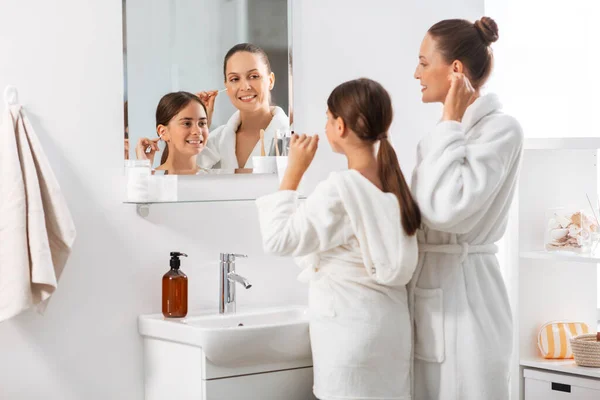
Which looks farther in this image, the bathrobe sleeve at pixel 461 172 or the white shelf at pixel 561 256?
the white shelf at pixel 561 256

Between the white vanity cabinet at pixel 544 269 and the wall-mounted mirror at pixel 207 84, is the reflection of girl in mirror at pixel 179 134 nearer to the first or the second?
the wall-mounted mirror at pixel 207 84

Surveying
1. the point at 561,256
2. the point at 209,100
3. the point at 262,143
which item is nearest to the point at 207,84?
the point at 209,100

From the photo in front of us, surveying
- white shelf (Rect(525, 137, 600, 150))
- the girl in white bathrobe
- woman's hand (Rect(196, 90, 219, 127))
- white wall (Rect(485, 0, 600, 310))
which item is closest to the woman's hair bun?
the girl in white bathrobe

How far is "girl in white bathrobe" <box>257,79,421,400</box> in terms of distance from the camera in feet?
6.52

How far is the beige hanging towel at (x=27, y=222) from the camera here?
2080 millimetres

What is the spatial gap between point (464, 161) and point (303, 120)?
809 mm

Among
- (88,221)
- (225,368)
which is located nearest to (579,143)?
(225,368)

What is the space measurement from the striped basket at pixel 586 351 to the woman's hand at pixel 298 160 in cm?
122

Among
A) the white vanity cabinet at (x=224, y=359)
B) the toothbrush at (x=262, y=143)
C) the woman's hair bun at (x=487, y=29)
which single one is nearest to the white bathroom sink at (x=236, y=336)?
the white vanity cabinet at (x=224, y=359)

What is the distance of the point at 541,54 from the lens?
10.9 feet

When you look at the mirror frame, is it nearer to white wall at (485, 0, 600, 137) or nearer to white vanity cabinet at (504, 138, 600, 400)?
white vanity cabinet at (504, 138, 600, 400)

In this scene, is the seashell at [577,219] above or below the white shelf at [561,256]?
above

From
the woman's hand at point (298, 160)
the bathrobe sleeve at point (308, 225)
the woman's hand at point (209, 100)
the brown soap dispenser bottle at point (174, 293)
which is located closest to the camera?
the bathrobe sleeve at point (308, 225)

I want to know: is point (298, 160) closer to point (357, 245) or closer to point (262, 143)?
point (357, 245)
